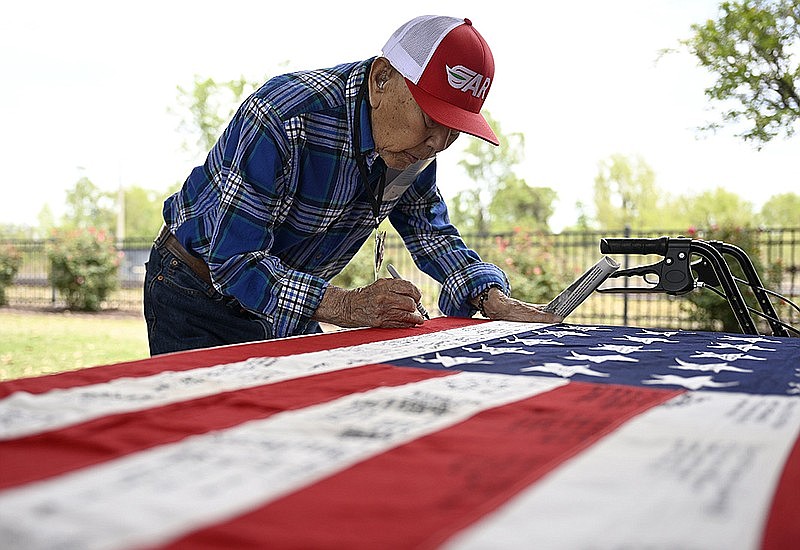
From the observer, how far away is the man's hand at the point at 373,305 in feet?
5.80

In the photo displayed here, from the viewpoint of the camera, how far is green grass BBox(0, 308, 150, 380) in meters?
6.44

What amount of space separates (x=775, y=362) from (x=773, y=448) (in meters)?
0.68

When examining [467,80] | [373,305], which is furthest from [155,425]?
[467,80]

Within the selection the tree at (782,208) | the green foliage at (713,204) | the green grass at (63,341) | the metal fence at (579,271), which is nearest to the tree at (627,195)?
the green foliage at (713,204)

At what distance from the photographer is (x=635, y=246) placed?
212cm

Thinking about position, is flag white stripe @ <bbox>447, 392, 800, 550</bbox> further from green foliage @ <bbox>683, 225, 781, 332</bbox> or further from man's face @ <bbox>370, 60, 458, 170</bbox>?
green foliage @ <bbox>683, 225, 781, 332</bbox>

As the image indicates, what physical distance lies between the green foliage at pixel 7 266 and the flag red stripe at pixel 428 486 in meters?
12.3

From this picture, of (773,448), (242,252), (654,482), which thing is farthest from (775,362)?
(242,252)

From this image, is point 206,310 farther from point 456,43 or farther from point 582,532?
point 582,532

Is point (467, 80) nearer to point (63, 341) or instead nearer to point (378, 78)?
point (378, 78)

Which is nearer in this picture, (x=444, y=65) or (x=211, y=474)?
(x=211, y=474)

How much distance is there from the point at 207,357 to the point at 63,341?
7.21 metres

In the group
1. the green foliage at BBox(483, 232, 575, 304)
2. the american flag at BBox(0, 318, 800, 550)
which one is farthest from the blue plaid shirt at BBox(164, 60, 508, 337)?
the green foliage at BBox(483, 232, 575, 304)

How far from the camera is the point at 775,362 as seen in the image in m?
1.37
